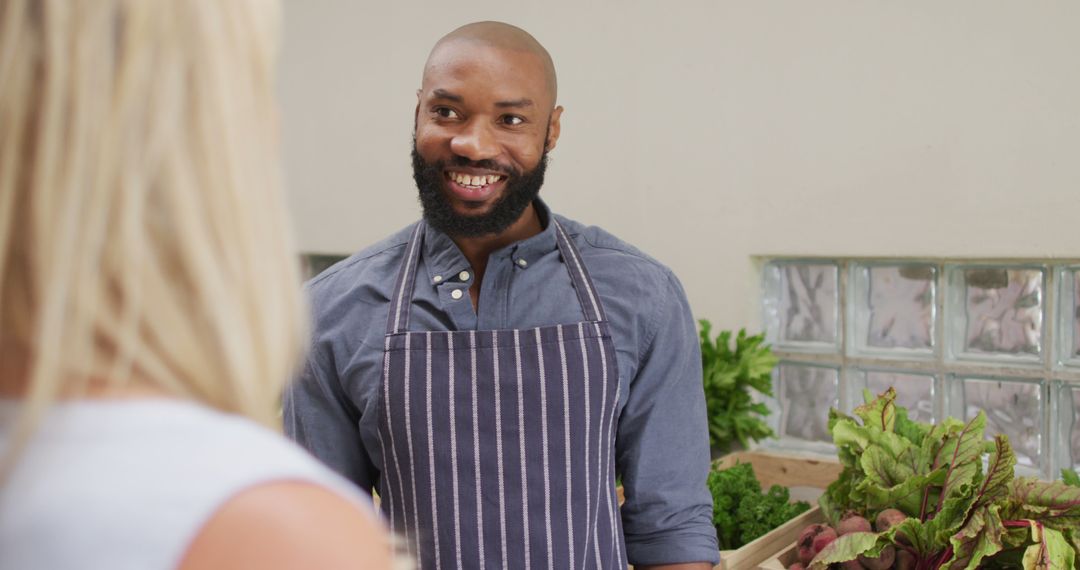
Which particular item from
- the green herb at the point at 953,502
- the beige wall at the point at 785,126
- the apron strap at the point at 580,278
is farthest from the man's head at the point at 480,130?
the beige wall at the point at 785,126

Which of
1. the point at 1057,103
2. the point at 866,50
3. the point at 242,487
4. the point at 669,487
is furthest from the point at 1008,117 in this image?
the point at 242,487

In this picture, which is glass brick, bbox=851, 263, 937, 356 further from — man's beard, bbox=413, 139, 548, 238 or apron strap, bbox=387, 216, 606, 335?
man's beard, bbox=413, 139, 548, 238

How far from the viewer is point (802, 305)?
2.90 metres

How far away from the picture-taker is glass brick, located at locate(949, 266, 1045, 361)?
100 inches

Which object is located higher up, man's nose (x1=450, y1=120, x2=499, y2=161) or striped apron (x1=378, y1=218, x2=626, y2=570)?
man's nose (x1=450, y1=120, x2=499, y2=161)

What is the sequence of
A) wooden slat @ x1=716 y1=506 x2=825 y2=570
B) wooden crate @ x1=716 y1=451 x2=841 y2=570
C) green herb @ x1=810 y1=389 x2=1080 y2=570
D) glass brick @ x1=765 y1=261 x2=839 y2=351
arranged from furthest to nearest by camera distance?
glass brick @ x1=765 y1=261 x2=839 y2=351, wooden crate @ x1=716 y1=451 x2=841 y2=570, wooden slat @ x1=716 y1=506 x2=825 y2=570, green herb @ x1=810 y1=389 x2=1080 y2=570

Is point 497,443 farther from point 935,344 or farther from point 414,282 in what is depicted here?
point 935,344

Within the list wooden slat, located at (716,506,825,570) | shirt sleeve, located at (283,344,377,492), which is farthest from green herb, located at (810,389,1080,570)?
shirt sleeve, located at (283,344,377,492)

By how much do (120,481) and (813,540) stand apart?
1.97 metres

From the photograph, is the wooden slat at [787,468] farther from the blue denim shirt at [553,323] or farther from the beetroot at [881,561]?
the blue denim shirt at [553,323]

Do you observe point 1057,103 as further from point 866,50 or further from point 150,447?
point 150,447

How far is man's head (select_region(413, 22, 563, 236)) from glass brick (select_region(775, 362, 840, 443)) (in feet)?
5.15

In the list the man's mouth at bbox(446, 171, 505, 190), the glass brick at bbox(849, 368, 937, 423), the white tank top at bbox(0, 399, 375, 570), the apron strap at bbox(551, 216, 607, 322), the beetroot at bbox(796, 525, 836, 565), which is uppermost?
the man's mouth at bbox(446, 171, 505, 190)

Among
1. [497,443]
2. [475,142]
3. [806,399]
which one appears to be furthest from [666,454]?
[806,399]
